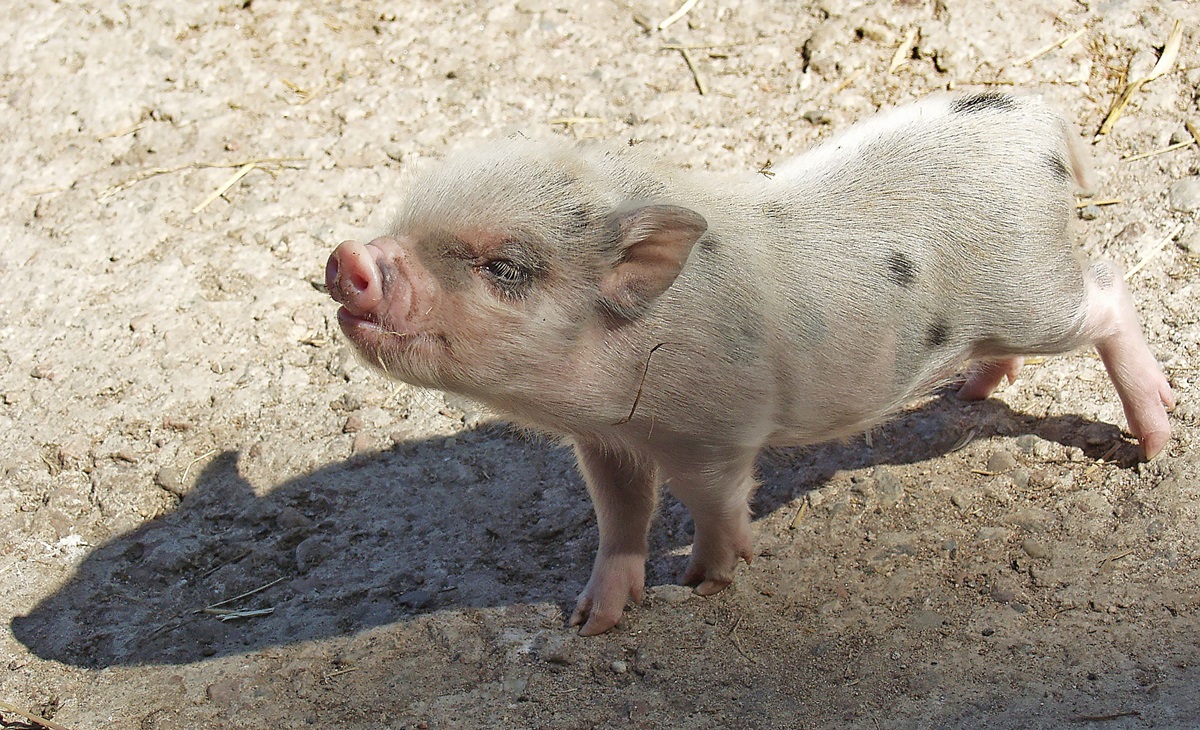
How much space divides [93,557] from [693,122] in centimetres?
300

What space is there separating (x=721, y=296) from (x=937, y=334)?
72cm

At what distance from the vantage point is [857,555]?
369cm

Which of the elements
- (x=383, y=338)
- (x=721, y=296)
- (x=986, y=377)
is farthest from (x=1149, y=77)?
(x=383, y=338)

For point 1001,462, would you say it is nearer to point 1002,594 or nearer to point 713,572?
point 1002,594

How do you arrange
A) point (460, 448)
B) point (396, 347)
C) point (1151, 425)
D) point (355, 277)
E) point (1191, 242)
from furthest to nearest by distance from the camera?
point (1191, 242) < point (460, 448) < point (1151, 425) < point (396, 347) < point (355, 277)

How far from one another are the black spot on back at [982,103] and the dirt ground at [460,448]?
28 cm

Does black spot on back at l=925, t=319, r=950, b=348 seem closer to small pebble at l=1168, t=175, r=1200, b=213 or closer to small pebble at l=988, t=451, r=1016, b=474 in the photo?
small pebble at l=988, t=451, r=1016, b=474

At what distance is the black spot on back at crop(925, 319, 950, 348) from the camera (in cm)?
335

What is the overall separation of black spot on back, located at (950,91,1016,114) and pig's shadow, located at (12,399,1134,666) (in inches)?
45.8

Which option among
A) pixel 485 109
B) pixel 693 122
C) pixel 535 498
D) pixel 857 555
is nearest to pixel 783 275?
pixel 857 555

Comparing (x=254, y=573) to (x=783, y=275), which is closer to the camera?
(x=783, y=275)

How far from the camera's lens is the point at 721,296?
3.04 meters

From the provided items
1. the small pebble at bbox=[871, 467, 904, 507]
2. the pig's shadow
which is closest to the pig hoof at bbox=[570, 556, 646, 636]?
the pig's shadow

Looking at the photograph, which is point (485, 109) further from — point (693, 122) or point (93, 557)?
point (93, 557)
